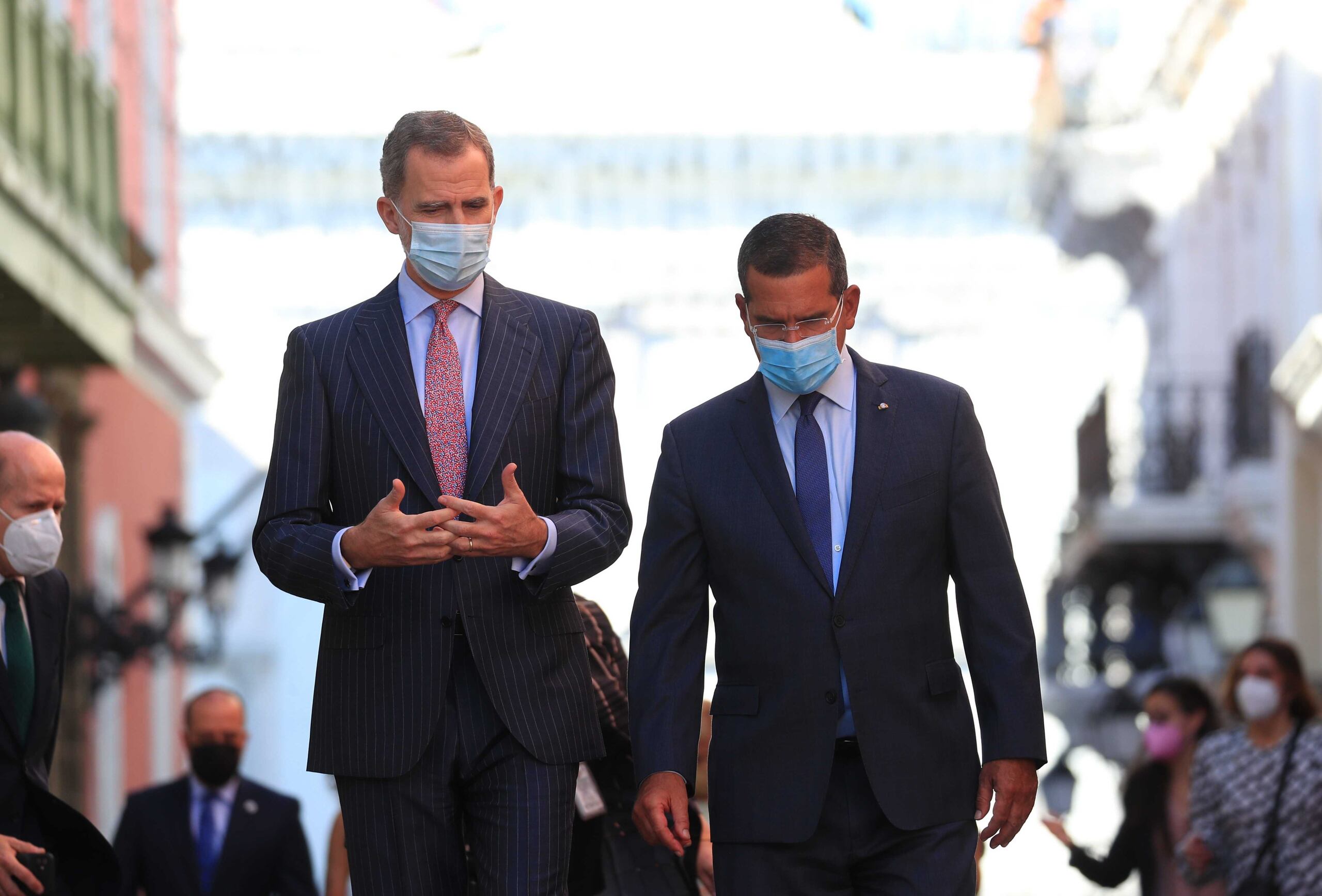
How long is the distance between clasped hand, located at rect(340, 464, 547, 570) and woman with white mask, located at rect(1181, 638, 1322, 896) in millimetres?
4993

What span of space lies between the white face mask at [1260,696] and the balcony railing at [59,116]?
7687 mm

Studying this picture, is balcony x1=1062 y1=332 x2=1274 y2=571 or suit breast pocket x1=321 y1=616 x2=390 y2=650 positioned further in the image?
balcony x1=1062 y1=332 x2=1274 y2=571

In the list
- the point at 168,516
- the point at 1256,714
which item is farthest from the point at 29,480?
the point at 168,516

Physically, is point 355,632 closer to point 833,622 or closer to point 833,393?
point 833,622

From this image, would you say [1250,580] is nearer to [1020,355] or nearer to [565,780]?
[565,780]

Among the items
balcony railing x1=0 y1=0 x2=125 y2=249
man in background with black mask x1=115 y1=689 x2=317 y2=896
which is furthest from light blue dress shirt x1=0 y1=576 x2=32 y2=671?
balcony railing x1=0 y1=0 x2=125 y2=249

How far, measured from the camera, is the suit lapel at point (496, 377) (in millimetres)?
5582

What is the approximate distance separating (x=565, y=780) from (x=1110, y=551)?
83.5ft

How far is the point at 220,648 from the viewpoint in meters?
20.0

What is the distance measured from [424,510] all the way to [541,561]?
275mm

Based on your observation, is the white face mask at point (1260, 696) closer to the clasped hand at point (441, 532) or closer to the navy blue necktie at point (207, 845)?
the navy blue necktie at point (207, 845)

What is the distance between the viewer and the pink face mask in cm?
1088

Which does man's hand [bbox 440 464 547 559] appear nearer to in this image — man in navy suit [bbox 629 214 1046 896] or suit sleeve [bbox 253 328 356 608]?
suit sleeve [bbox 253 328 356 608]

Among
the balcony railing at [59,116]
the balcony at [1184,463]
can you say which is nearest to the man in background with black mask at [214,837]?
the balcony railing at [59,116]
